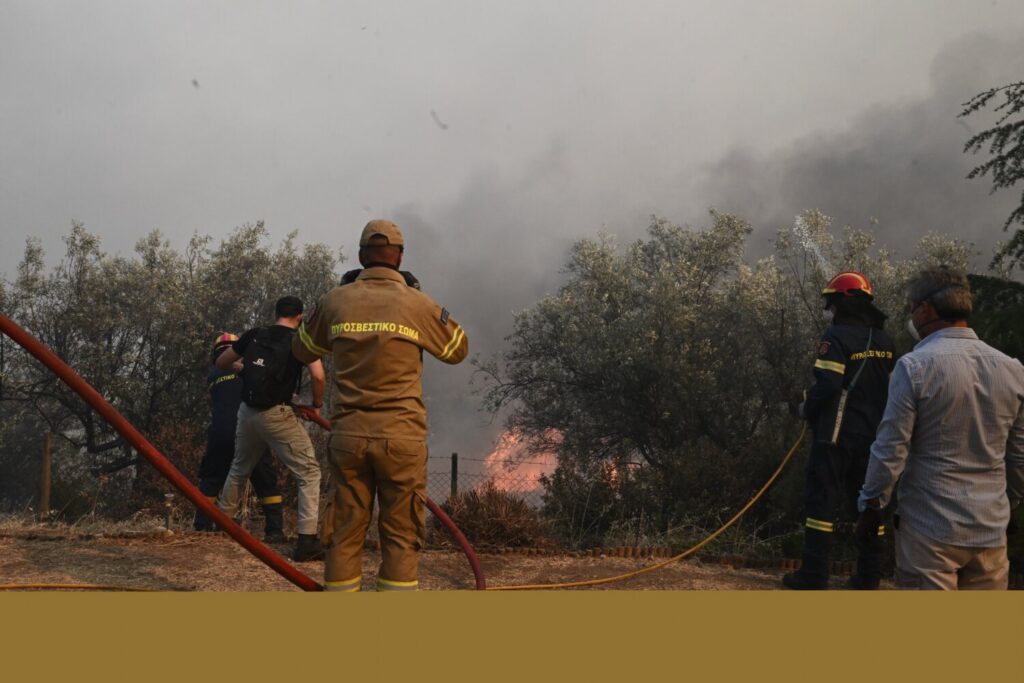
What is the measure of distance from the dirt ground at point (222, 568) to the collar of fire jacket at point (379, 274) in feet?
8.30

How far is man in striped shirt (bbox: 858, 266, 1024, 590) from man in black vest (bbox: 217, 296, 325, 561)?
420cm

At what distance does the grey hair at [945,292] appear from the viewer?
3.28 m

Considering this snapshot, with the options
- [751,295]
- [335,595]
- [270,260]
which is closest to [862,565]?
[335,595]

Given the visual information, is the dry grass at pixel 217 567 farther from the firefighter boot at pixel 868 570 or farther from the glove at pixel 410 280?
the glove at pixel 410 280

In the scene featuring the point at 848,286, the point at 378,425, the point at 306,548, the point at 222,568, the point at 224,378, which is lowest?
the point at 222,568

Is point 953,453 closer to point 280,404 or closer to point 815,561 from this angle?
point 815,561

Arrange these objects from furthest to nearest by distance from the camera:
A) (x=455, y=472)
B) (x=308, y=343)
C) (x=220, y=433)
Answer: (x=455, y=472), (x=220, y=433), (x=308, y=343)

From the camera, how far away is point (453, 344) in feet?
13.4

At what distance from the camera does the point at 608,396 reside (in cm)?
1895

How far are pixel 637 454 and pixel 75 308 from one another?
13279 millimetres

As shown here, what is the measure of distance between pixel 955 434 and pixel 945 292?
0.53m

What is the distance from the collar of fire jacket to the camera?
4031 mm

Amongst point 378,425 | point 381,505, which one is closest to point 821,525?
point 381,505

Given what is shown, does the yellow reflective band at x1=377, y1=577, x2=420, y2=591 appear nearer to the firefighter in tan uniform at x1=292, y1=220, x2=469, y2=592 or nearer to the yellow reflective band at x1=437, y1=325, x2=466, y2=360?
the firefighter in tan uniform at x1=292, y1=220, x2=469, y2=592
